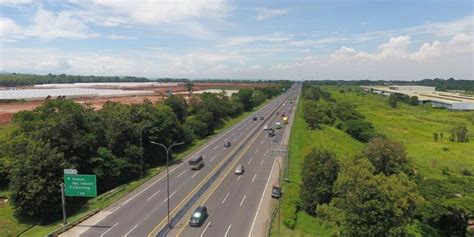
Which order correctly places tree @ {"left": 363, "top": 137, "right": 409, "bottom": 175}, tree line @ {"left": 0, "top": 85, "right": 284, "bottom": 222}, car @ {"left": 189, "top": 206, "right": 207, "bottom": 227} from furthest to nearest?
tree @ {"left": 363, "top": 137, "right": 409, "bottom": 175}, tree line @ {"left": 0, "top": 85, "right": 284, "bottom": 222}, car @ {"left": 189, "top": 206, "right": 207, "bottom": 227}

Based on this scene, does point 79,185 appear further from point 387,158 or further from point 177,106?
point 177,106

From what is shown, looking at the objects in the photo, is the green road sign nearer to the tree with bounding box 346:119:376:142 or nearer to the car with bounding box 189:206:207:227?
the car with bounding box 189:206:207:227

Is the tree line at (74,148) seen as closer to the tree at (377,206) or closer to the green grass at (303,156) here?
the green grass at (303,156)

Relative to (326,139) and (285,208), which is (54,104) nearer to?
(285,208)

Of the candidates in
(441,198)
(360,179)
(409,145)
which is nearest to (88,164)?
(360,179)

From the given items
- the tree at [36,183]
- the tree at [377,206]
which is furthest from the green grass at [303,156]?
the tree at [36,183]

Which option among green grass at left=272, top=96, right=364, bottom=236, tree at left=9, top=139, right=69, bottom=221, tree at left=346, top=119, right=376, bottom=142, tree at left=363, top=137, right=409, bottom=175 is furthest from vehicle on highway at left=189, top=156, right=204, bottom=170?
tree at left=346, top=119, right=376, bottom=142
